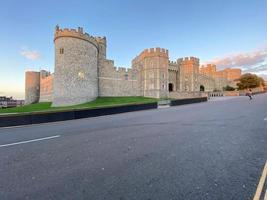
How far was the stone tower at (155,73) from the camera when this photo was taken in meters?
48.3

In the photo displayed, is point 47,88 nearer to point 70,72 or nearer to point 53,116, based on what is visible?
point 70,72

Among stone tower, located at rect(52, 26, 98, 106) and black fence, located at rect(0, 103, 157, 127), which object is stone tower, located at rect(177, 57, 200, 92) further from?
black fence, located at rect(0, 103, 157, 127)

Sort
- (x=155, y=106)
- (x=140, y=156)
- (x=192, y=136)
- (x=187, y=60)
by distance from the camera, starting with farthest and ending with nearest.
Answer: (x=187, y=60)
(x=155, y=106)
(x=192, y=136)
(x=140, y=156)

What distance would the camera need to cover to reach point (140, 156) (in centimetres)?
422

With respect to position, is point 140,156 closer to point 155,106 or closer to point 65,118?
point 65,118

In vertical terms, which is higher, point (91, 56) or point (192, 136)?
point (91, 56)

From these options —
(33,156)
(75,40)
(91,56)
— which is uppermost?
(75,40)

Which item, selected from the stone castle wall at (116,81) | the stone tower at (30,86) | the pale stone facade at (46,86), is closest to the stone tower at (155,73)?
the stone castle wall at (116,81)

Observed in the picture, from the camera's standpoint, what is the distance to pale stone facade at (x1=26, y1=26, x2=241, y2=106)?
31.3m

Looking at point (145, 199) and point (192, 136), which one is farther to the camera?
point (192, 136)

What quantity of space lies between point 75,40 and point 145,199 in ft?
113

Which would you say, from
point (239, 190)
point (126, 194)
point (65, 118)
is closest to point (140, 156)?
point (126, 194)

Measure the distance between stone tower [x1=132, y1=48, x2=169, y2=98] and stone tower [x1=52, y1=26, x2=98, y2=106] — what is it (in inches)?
845

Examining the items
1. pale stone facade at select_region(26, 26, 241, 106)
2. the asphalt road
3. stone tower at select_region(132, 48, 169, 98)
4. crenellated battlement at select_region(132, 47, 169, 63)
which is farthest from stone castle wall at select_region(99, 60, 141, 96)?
the asphalt road
